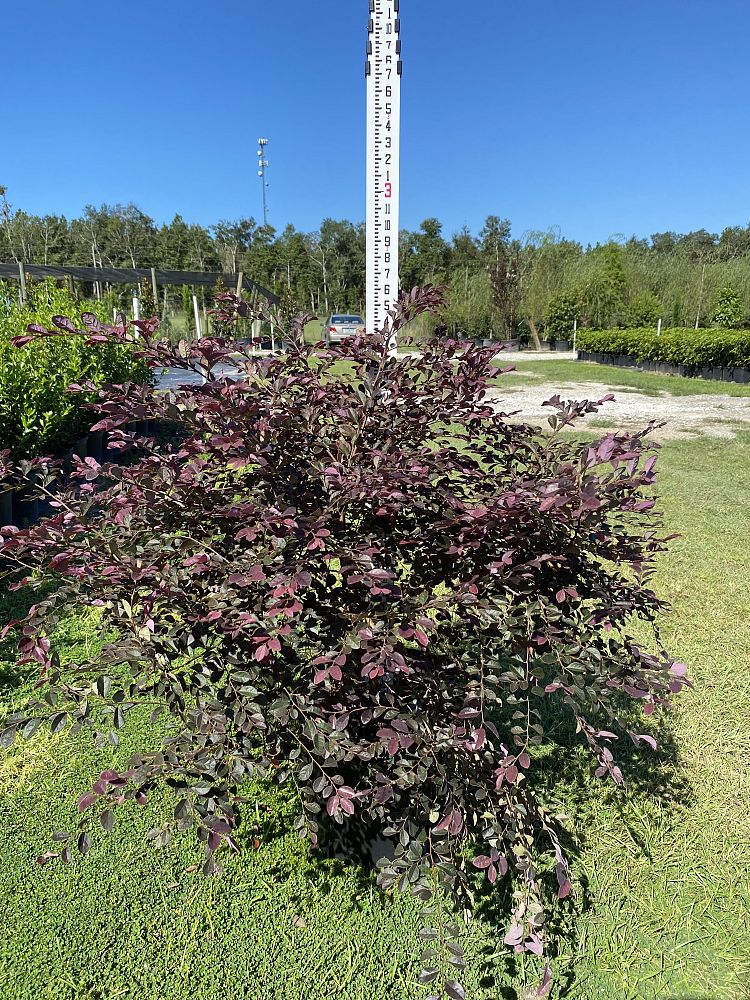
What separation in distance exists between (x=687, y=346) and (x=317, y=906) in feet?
61.1

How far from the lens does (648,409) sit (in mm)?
12062

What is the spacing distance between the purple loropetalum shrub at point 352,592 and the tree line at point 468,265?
2598cm

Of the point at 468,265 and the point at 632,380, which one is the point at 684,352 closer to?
the point at 632,380

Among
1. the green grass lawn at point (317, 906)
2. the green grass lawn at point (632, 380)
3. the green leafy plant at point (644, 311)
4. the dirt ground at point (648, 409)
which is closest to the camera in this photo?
the green grass lawn at point (317, 906)

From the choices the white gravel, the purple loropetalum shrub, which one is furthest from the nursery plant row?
the purple loropetalum shrub

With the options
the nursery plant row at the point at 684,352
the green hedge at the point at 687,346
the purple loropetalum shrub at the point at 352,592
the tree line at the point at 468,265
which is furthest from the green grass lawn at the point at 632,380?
the purple loropetalum shrub at the point at 352,592

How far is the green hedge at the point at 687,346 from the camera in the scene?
16391mm

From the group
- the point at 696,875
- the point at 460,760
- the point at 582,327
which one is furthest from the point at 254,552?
the point at 582,327

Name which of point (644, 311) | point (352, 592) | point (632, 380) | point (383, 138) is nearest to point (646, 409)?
point (632, 380)

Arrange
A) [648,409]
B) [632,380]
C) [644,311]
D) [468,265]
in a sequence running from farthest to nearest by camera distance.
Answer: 1. [468,265]
2. [644,311]
3. [632,380]
4. [648,409]

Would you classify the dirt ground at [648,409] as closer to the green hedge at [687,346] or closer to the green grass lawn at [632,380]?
the green grass lawn at [632,380]

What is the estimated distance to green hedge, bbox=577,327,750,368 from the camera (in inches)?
645

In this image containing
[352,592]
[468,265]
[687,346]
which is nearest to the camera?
[352,592]

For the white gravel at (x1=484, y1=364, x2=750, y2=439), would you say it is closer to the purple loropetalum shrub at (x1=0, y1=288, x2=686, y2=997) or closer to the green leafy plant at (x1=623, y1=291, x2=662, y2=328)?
the purple loropetalum shrub at (x1=0, y1=288, x2=686, y2=997)
